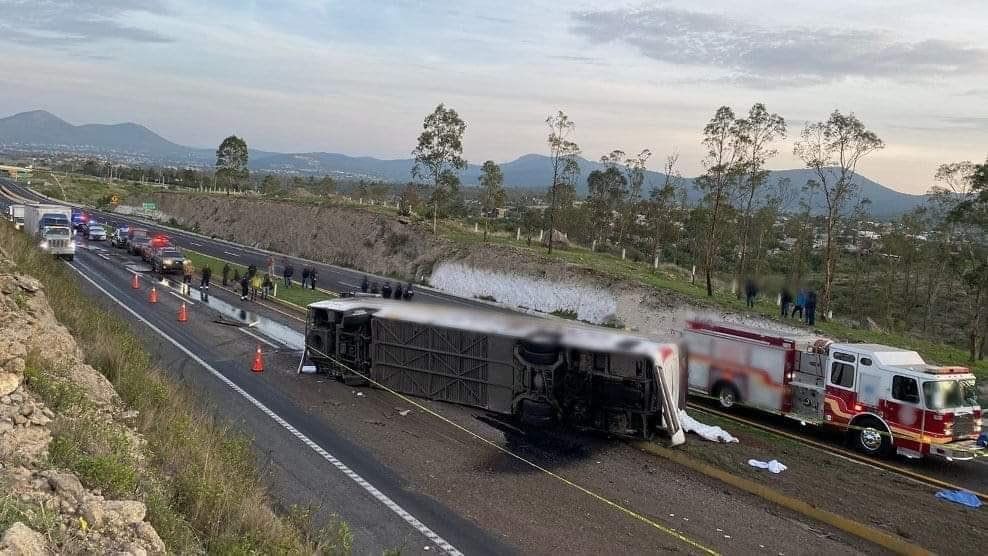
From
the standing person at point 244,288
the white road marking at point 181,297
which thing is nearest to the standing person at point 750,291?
the standing person at point 244,288

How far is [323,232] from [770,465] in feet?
173

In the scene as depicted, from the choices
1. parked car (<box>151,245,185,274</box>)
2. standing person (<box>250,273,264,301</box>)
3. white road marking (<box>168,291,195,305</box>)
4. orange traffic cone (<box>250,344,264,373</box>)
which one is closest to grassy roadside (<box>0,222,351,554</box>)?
orange traffic cone (<box>250,344,264,373</box>)

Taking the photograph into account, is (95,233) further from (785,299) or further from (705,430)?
(705,430)

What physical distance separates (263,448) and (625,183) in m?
61.7

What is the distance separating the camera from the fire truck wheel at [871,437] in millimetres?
15562

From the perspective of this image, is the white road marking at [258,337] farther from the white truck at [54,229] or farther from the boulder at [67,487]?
the white truck at [54,229]

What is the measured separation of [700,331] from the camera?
63.1ft

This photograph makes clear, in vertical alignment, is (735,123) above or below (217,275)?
above

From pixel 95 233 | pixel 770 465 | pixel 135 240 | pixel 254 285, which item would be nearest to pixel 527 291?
pixel 254 285

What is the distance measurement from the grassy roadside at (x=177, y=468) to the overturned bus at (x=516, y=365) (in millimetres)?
5753

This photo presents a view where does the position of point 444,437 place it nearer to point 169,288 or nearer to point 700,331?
point 700,331

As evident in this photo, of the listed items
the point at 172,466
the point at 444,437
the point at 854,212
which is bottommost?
the point at 444,437

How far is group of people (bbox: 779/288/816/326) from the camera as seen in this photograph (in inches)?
1094

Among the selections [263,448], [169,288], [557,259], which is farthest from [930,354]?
[169,288]
